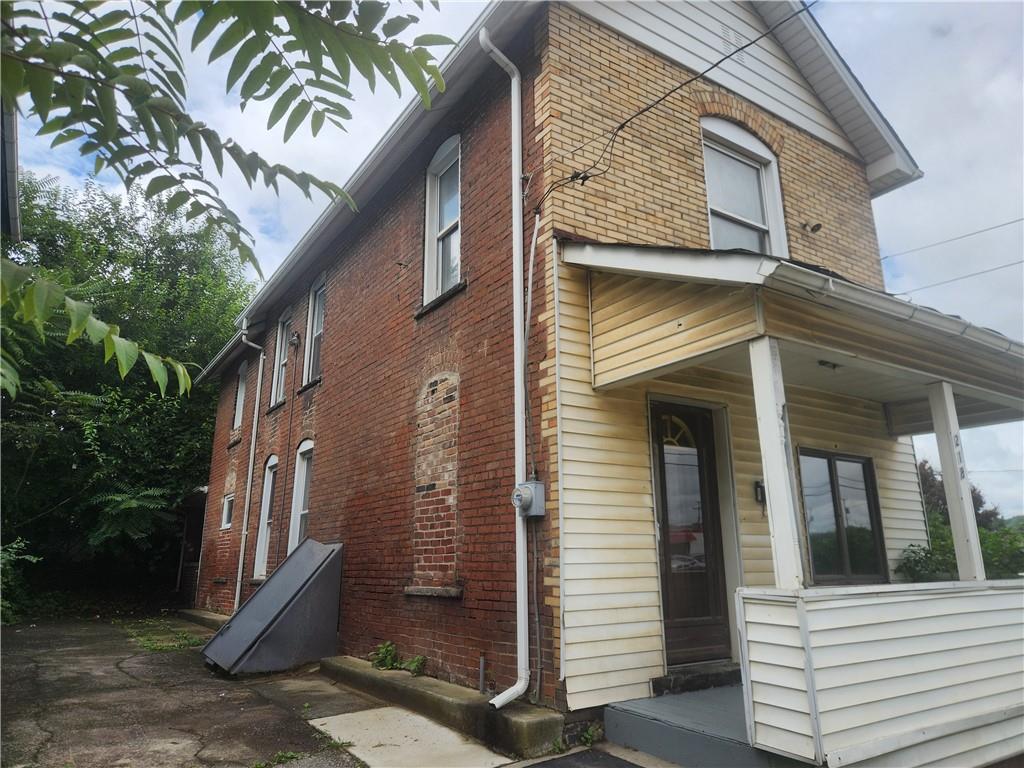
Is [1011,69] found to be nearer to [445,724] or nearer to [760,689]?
[760,689]

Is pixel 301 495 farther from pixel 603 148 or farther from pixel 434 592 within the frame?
pixel 603 148

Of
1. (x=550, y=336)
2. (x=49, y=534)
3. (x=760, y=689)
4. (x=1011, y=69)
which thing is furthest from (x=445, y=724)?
(x=49, y=534)

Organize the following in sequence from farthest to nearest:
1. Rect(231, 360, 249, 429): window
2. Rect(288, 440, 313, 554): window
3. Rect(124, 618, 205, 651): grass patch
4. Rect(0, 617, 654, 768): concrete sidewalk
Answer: Rect(231, 360, 249, 429): window → Rect(288, 440, 313, 554): window → Rect(124, 618, 205, 651): grass patch → Rect(0, 617, 654, 768): concrete sidewalk

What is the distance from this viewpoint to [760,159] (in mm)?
7586

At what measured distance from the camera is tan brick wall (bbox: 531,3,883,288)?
18.9 feet

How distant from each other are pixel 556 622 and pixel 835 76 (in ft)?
24.6

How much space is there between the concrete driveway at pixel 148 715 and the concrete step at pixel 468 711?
237 mm

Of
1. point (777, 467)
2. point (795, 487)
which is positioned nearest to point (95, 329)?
point (777, 467)

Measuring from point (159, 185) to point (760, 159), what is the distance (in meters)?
7.35

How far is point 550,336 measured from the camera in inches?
206

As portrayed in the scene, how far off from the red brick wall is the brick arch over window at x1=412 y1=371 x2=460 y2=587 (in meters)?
0.06

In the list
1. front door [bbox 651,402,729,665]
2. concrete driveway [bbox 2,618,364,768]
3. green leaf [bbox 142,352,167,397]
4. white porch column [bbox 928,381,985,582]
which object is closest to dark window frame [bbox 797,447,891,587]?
front door [bbox 651,402,729,665]

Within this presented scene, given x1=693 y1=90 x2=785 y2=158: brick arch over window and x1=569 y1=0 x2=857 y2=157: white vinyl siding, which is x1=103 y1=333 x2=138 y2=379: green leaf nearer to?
x1=569 y1=0 x2=857 y2=157: white vinyl siding

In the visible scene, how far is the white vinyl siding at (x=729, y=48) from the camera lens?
664 cm
